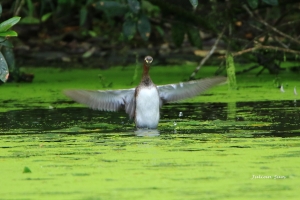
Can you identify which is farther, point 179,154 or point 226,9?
point 226,9

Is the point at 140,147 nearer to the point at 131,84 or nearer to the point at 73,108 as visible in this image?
the point at 73,108

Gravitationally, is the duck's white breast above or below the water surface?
above

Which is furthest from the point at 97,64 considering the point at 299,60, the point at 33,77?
the point at 299,60

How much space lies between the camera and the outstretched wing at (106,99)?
7422mm

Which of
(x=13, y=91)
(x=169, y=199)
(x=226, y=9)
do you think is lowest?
(x=169, y=199)

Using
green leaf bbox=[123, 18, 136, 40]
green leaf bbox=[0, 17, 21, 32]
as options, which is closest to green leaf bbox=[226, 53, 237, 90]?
green leaf bbox=[123, 18, 136, 40]

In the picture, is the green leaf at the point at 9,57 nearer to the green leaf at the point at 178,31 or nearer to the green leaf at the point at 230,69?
the green leaf at the point at 178,31

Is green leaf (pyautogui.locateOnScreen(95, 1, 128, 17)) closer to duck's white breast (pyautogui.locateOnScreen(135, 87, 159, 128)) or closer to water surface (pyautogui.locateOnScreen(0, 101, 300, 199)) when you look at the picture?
water surface (pyautogui.locateOnScreen(0, 101, 300, 199))

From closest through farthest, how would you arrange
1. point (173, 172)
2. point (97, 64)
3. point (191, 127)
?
1. point (173, 172)
2. point (191, 127)
3. point (97, 64)

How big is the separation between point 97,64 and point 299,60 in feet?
10.3

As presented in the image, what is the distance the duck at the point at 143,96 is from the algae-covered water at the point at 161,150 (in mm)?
137

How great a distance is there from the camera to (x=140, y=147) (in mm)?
5863

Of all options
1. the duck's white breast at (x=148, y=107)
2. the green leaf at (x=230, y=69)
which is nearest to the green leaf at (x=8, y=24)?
the duck's white breast at (x=148, y=107)

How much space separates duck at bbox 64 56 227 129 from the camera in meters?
7.12
